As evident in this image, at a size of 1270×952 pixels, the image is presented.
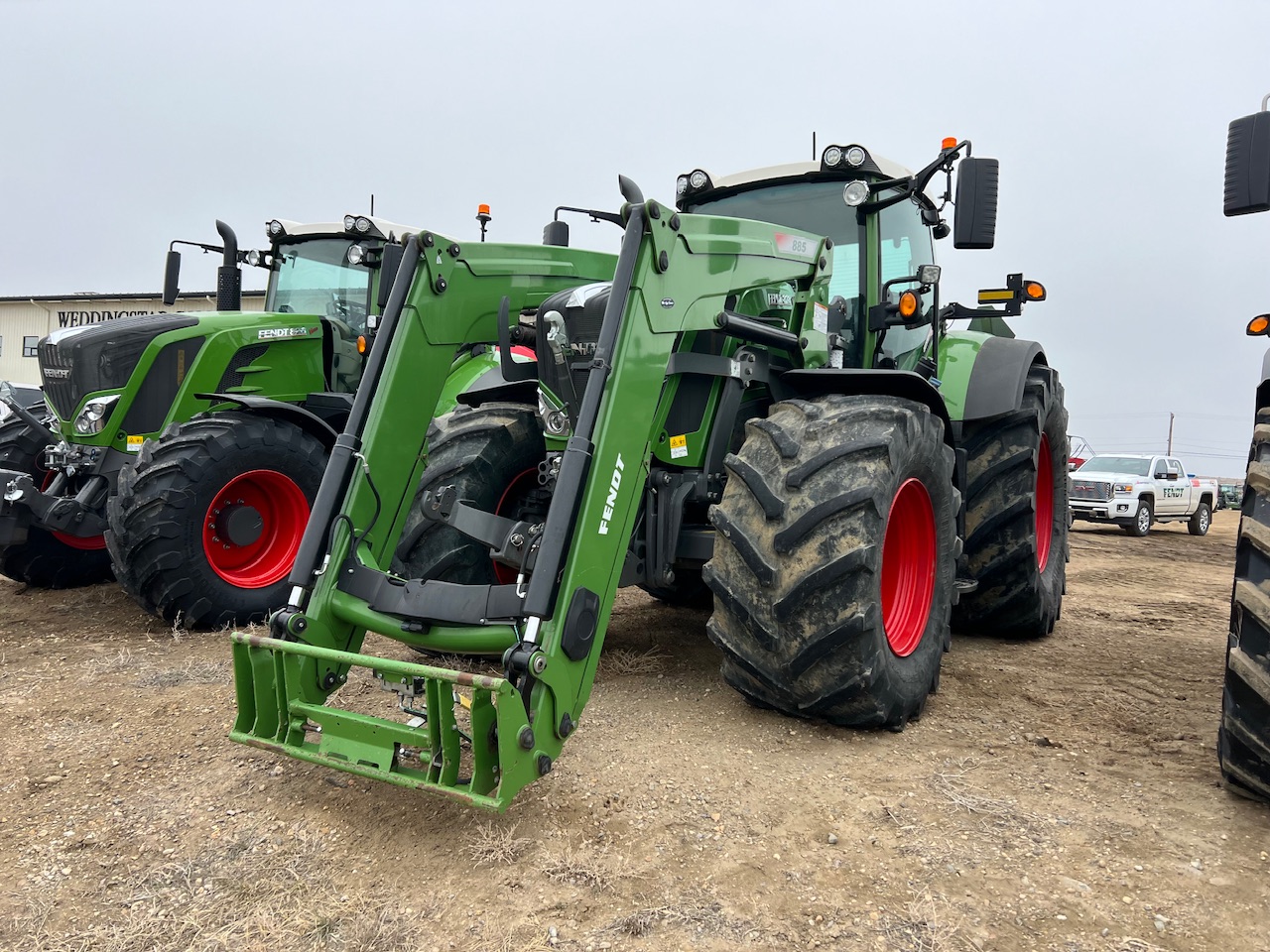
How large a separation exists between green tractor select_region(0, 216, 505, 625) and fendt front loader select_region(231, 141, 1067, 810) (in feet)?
3.70

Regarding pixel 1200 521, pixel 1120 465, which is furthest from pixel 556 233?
pixel 1200 521

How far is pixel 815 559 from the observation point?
127 inches

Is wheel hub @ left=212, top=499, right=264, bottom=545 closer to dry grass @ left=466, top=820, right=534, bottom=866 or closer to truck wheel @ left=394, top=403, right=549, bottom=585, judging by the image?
truck wheel @ left=394, top=403, right=549, bottom=585

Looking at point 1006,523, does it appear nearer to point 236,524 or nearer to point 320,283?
point 236,524

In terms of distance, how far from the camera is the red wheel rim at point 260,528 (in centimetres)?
592

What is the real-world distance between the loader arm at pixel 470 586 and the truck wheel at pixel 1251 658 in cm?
188

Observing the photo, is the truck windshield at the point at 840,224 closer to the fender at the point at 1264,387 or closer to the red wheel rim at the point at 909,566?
the red wheel rim at the point at 909,566

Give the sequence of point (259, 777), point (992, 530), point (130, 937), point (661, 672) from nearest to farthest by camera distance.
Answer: point (130, 937), point (259, 777), point (661, 672), point (992, 530)

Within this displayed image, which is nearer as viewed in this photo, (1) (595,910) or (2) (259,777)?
(1) (595,910)

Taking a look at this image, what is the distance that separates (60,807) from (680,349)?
9.17ft

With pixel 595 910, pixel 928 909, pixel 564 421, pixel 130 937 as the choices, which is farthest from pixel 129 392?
pixel 928 909

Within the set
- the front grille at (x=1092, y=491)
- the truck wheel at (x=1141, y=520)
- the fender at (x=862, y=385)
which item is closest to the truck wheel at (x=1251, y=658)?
the fender at (x=862, y=385)

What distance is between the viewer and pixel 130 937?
2.32 metres

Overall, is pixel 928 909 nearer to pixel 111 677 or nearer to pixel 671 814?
pixel 671 814
